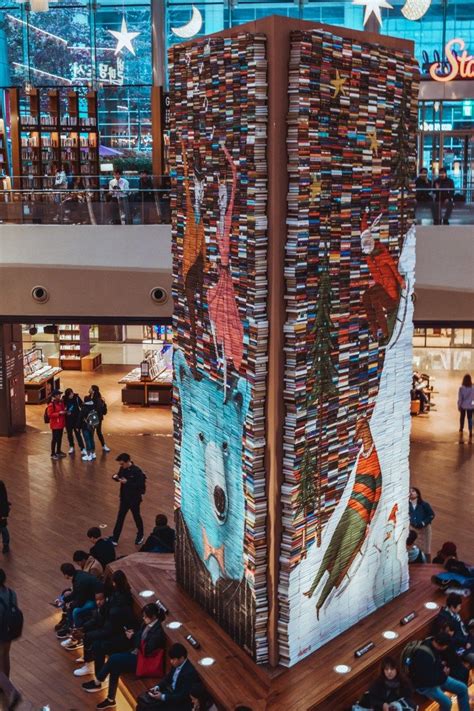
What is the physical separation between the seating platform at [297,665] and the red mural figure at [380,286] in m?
2.27

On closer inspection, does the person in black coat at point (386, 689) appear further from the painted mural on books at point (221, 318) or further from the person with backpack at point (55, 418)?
the person with backpack at point (55, 418)

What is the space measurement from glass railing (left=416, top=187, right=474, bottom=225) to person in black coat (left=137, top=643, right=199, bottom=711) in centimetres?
760

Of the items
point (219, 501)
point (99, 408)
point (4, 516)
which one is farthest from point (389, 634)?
point (99, 408)

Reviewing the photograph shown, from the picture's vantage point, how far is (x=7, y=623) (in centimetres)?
700

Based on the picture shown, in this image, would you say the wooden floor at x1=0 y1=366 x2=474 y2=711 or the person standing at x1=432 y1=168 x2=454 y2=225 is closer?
the wooden floor at x1=0 y1=366 x2=474 y2=711

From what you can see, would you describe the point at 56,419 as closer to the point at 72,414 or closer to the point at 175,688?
the point at 72,414

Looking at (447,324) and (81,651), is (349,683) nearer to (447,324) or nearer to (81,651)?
(81,651)

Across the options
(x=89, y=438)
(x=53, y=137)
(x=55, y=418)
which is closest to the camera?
(x=55, y=418)

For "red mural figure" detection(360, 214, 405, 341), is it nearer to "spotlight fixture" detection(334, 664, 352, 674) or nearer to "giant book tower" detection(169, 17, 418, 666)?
"giant book tower" detection(169, 17, 418, 666)

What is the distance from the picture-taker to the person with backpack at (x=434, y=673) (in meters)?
6.60

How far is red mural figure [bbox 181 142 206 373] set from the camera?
6.79 meters

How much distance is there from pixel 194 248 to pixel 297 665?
321cm

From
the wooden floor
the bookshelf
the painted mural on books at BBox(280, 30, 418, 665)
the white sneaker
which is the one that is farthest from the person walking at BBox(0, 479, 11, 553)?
the bookshelf

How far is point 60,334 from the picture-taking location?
64.3 feet
